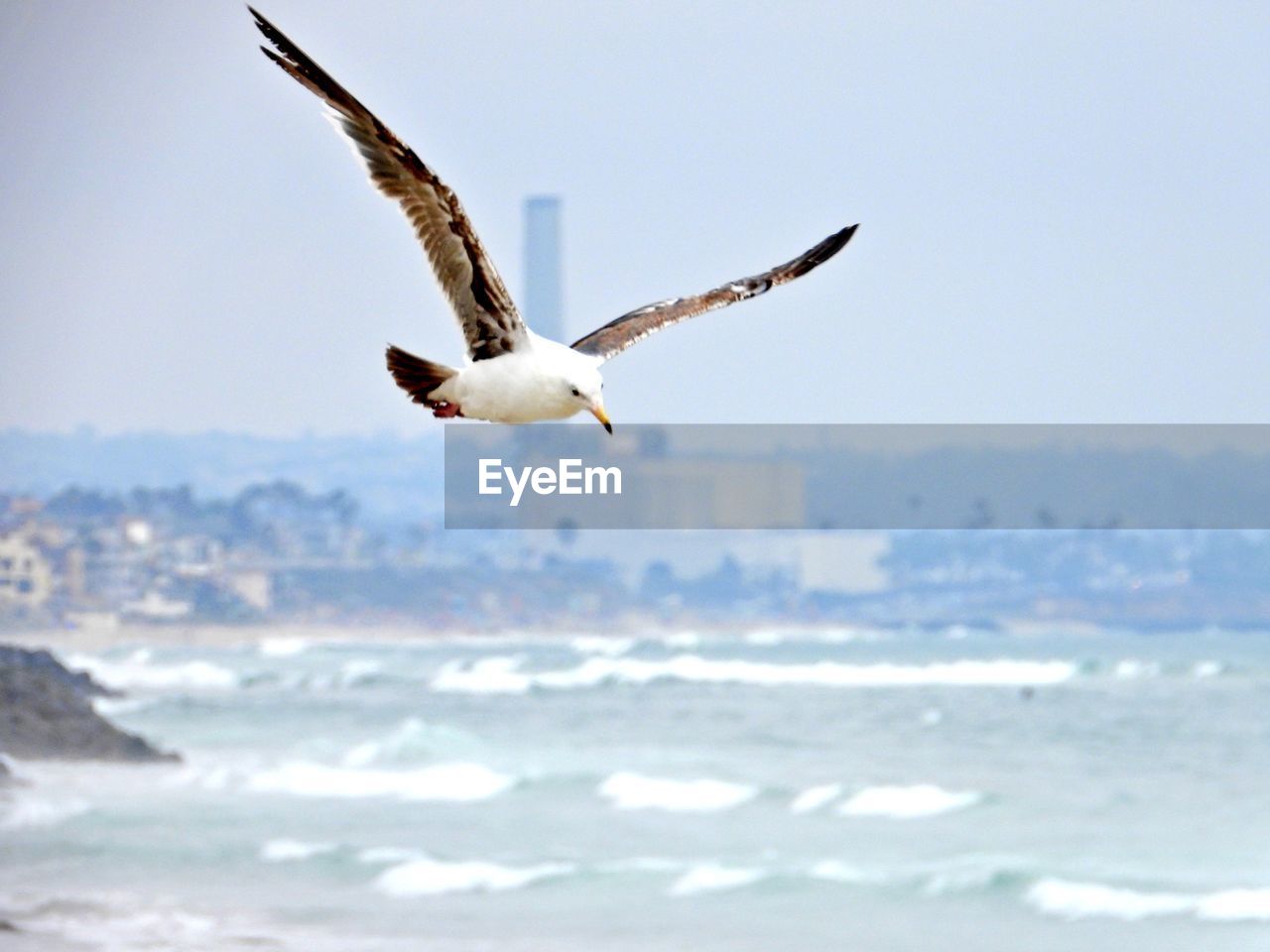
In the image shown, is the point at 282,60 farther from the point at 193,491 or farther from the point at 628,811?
the point at 193,491

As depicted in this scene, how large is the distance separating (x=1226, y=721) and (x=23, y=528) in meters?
18.5

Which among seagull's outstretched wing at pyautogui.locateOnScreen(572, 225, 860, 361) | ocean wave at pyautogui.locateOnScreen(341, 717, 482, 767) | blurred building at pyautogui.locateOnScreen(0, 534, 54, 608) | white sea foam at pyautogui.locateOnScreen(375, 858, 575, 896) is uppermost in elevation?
seagull's outstretched wing at pyautogui.locateOnScreen(572, 225, 860, 361)

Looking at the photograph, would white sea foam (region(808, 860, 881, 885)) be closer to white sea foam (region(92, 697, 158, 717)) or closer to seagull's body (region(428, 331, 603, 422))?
white sea foam (region(92, 697, 158, 717))

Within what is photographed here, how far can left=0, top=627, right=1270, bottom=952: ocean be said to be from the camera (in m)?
18.5

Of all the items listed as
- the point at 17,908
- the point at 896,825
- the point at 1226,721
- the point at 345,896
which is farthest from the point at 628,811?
the point at 1226,721

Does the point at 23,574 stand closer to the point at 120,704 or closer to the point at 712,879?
the point at 120,704

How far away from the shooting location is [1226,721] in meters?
29.2

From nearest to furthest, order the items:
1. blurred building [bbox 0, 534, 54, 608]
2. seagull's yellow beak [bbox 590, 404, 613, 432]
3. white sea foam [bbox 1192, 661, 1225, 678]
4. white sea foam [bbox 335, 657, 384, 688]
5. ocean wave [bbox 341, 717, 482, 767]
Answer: seagull's yellow beak [bbox 590, 404, 613, 432] < ocean wave [bbox 341, 717, 482, 767] < white sea foam [bbox 335, 657, 384, 688] < white sea foam [bbox 1192, 661, 1225, 678] < blurred building [bbox 0, 534, 54, 608]

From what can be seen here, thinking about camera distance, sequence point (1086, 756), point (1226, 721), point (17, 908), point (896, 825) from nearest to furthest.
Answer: point (17, 908)
point (896, 825)
point (1086, 756)
point (1226, 721)

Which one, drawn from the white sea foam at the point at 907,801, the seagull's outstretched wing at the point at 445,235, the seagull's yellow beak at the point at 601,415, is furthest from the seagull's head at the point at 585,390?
the white sea foam at the point at 907,801

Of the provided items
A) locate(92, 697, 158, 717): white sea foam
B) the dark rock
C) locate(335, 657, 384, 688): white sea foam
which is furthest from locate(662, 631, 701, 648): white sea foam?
the dark rock

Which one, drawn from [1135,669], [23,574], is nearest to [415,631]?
[23,574]

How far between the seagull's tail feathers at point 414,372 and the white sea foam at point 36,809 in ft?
54.7

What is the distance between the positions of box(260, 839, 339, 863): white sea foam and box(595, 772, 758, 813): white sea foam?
380 cm
